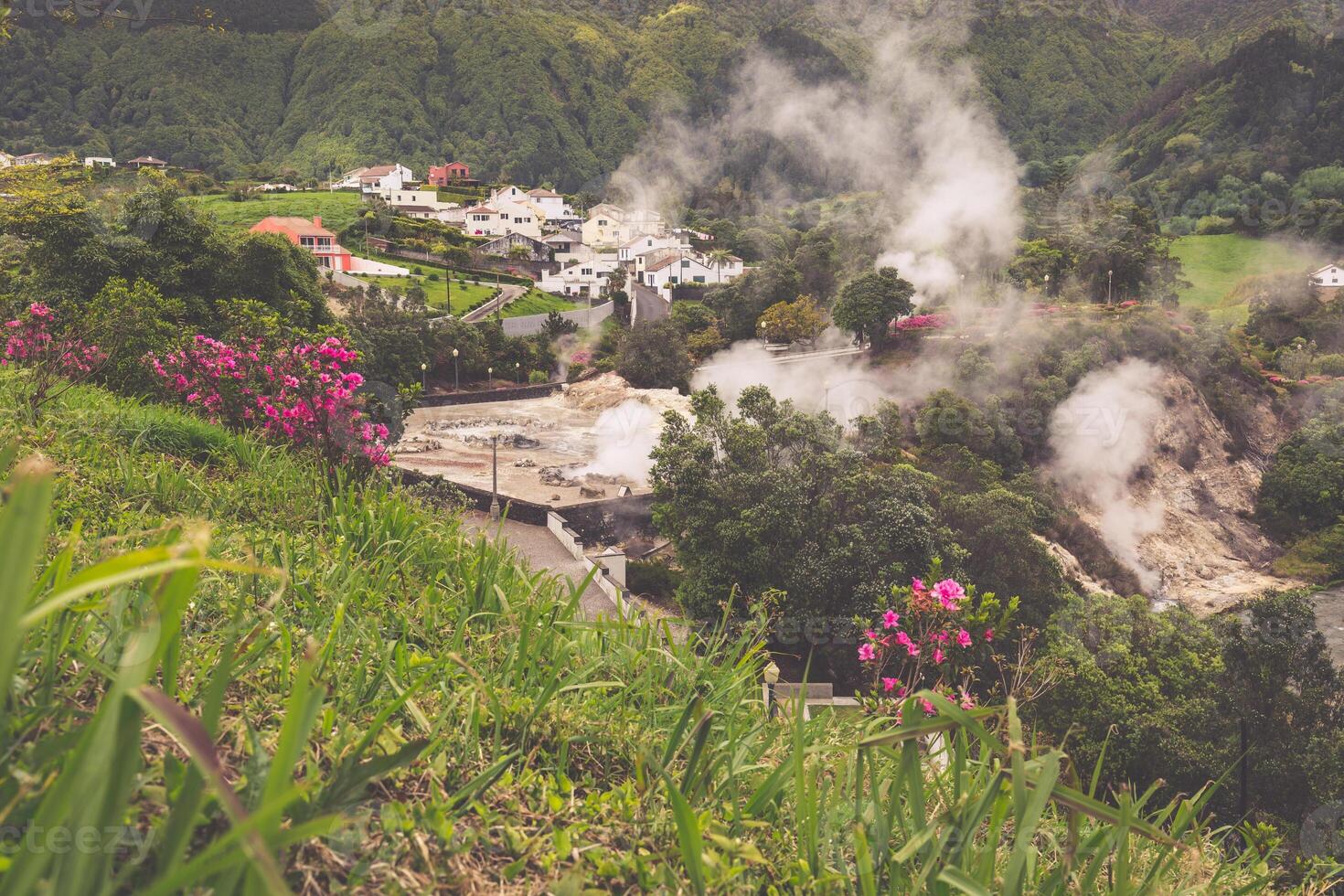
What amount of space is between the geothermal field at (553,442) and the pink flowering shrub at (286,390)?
11.8m

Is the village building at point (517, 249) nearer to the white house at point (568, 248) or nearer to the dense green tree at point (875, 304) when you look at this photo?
the white house at point (568, 248)

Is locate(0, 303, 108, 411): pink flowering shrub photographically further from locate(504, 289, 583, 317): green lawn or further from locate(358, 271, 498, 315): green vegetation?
locate(504, 289, 583, 317): green lawn

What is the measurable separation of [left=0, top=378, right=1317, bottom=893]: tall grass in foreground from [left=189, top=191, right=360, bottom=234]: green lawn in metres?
43.0

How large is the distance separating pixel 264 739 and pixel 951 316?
35492mm

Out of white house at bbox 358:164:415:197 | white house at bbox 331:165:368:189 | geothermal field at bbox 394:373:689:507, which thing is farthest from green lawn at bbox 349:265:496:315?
white house at bbox 331:165:368:189

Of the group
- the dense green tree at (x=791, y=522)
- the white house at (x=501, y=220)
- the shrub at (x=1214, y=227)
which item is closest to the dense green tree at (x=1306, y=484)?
the dense green tree at (x=791, y=522)

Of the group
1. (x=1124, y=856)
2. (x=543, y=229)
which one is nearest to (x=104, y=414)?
(x=1124, y=856)

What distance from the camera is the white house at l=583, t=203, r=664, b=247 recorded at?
54.4 metres

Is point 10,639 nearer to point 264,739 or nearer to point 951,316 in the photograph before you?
point 264,739

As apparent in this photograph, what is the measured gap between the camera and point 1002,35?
94875 mm

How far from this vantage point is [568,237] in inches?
2080

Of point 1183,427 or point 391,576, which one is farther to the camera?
point 1183,427

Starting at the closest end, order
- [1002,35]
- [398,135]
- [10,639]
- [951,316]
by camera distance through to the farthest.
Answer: [10,639], [951,316], [398,135], [1002,35]

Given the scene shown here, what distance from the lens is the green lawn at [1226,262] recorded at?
130 feet
